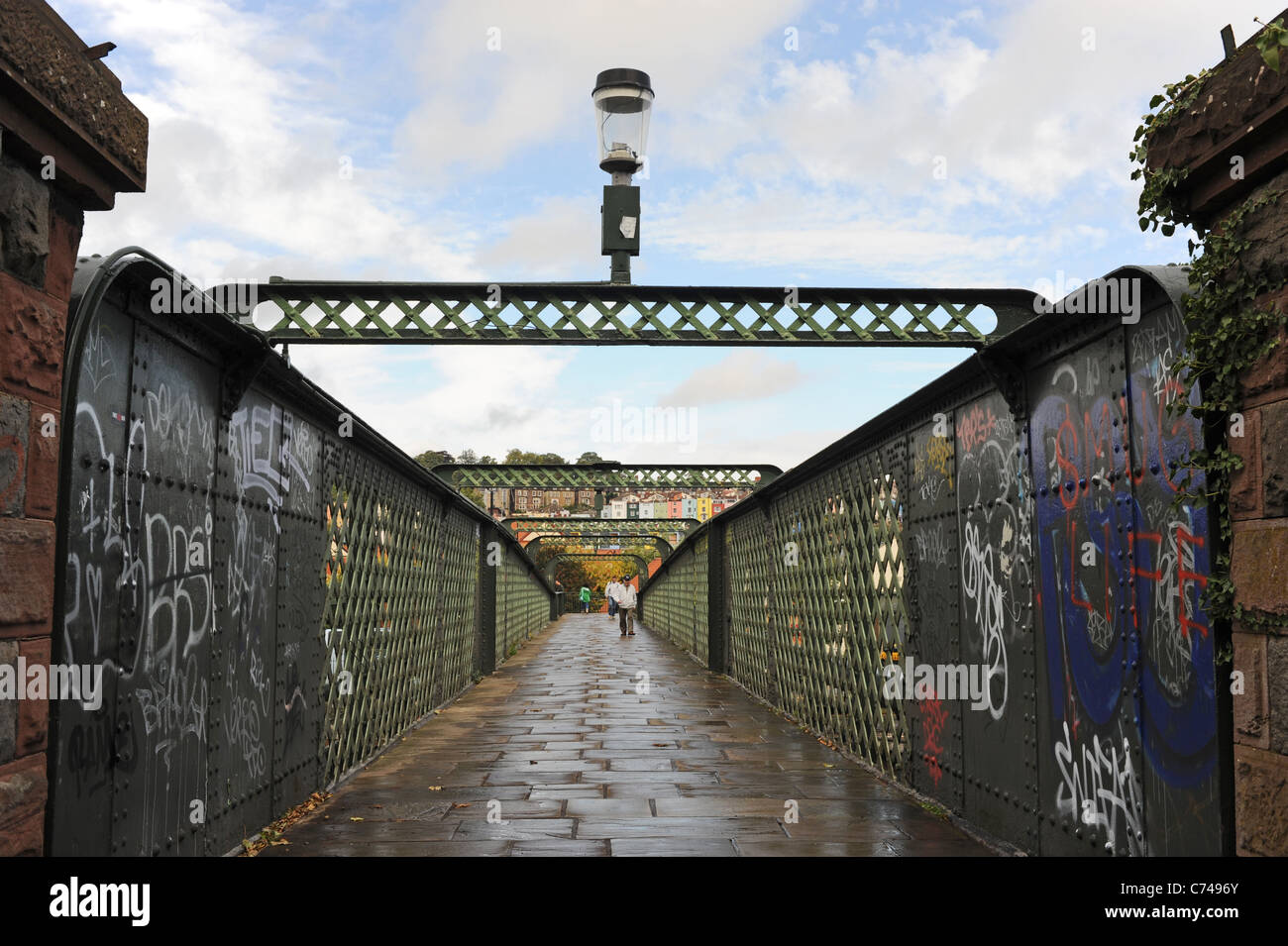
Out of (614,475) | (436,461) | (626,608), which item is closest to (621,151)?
(614,475)

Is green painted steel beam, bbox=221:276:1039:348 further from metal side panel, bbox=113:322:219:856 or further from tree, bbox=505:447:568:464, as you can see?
tree, bbox=505:447:568:464

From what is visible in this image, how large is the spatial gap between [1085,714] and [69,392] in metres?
4.14

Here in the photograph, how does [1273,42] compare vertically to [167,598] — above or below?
above

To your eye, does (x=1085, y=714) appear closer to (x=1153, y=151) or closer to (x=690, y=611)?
(x=1153, y=151)

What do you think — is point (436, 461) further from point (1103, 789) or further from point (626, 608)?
point (1103, 789)

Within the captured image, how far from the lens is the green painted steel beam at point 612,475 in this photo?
70.2ft

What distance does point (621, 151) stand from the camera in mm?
7891

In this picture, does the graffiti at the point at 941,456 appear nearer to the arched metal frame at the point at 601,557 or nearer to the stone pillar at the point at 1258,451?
the stone pillar at the point at 1258,451

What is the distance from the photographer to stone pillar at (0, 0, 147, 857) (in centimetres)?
290

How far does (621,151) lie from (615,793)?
4.65 m

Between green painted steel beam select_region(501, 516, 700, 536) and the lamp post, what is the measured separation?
19.4 meters

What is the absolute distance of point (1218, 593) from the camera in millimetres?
3289

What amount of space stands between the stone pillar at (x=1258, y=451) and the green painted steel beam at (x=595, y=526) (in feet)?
79.9

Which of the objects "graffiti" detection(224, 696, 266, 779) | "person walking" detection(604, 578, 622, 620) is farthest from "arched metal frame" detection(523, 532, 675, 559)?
"graffiti" detection(224, 696, 266, 779)
